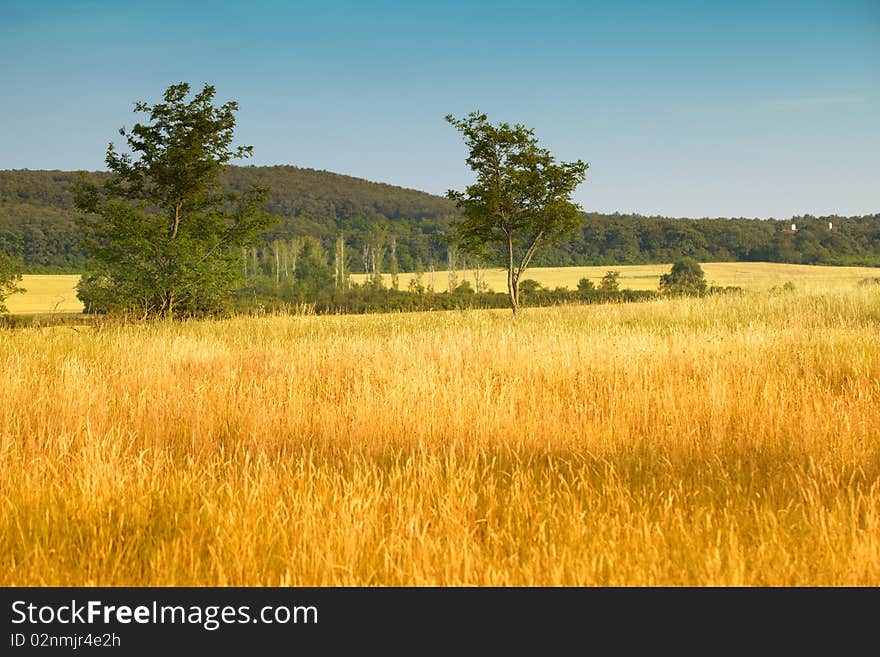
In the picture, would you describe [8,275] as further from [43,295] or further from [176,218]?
[176,218]

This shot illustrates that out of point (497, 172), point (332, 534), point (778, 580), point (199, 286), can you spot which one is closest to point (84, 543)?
point (332, 534)

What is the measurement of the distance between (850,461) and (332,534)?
3340mm

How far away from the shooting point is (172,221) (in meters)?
Result: 26.0

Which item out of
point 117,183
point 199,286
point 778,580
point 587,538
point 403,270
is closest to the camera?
point 778,580

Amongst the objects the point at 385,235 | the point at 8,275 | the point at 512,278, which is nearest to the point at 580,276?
the point at 385,235

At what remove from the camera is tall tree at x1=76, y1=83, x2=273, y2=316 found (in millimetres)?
23719

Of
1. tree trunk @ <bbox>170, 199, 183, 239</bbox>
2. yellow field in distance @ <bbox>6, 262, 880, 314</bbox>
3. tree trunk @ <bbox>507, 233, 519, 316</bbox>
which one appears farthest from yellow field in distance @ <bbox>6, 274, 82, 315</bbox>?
tree trunk @ <bbox>507, 233, 519, 316</bbox>

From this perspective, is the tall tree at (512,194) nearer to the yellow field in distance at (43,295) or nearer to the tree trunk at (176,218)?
the tree trunk at (176,218)

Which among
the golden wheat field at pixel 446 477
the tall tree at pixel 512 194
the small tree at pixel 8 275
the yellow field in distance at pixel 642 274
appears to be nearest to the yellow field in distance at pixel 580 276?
the yellow field in distance at pixel 642 274

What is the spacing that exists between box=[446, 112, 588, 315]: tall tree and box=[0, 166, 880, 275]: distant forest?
59.9 metres

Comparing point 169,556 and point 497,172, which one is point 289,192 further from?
point 169,556

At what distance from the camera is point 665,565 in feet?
9.74

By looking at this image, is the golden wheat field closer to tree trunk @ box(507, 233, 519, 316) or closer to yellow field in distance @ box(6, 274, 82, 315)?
tree trunk @ box(507, 233, 519, 316)

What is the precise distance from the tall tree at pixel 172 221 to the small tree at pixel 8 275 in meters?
28.6
